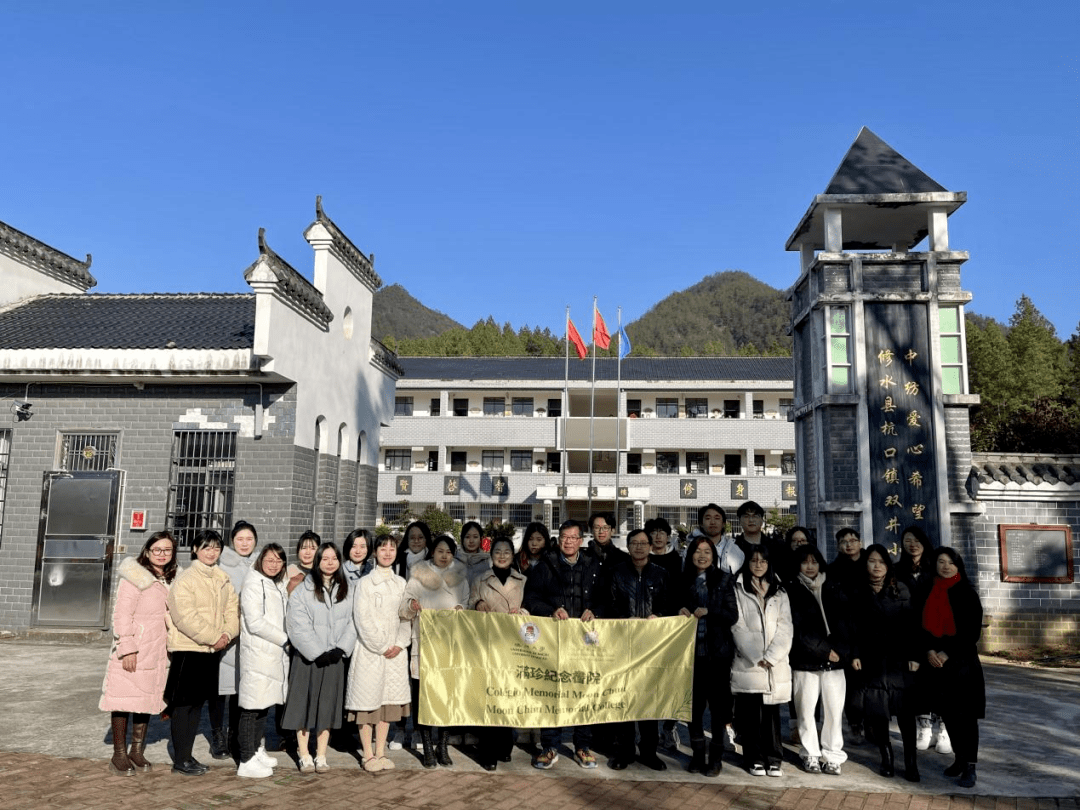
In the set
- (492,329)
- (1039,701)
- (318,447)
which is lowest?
(1039,701)

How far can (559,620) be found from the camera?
21.0ft

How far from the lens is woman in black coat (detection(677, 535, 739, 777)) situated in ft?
20.5

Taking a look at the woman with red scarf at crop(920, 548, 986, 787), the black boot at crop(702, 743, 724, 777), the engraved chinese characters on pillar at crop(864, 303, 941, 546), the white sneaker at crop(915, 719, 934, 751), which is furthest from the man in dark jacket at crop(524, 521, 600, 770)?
the engraved chinese characters on pillar at crop(864, 303, 941, 546)

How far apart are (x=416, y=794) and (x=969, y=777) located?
4.18 meters

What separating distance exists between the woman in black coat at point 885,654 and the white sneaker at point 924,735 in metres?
0.75

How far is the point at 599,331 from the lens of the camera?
32.7 m

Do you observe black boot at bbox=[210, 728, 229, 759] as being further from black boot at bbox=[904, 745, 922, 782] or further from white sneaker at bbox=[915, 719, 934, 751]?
white sneaker at bbox=[915, 719, 934, 751]

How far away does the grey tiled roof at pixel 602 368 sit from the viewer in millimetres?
39531

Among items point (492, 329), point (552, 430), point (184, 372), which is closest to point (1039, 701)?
point (184, 372)

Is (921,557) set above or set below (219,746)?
above

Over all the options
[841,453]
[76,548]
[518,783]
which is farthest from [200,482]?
[841,453]

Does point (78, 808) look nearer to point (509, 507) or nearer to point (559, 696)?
point (559, 696)

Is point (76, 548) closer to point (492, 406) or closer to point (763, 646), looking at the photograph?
point (763, 646)

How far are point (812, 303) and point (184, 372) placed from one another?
1066cm
